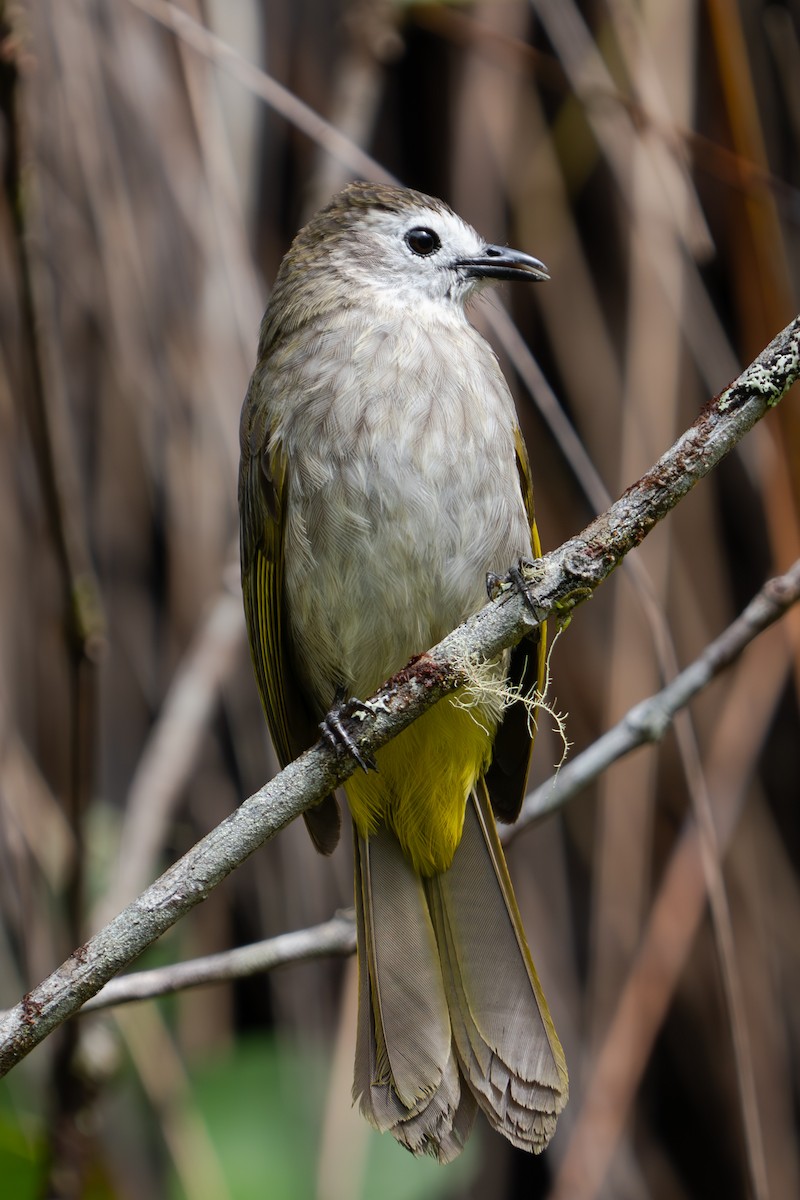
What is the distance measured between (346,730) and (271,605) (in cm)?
59

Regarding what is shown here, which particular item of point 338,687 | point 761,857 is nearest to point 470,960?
point 338,687

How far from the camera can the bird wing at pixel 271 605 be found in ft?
7.08

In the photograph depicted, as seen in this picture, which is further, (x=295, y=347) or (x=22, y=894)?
(x=22, y=894)

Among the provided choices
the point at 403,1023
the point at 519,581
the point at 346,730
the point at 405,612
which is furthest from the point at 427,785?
the point at 519,581

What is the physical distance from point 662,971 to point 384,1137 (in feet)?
2.18

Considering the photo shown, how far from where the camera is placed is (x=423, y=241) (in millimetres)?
2453

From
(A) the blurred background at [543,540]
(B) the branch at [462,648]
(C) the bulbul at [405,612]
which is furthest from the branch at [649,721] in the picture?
(A) the blurred background at [543,540]

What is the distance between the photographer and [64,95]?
279 cm

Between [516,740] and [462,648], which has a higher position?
[516,740]

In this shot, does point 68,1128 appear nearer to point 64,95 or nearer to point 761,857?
point 761,857

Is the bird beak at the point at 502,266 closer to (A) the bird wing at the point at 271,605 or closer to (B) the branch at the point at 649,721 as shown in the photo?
(A) the bird wing at the point at 271,605

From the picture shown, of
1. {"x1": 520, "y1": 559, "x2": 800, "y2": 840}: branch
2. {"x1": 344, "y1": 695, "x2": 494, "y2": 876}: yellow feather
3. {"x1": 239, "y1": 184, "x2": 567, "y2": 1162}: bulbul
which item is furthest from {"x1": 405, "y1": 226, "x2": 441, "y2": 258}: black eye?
{"x1": 520, "y1": 559, "x2": 800, "y2": 840}: branch

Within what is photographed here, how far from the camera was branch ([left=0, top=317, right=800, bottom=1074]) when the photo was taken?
1.28 metres

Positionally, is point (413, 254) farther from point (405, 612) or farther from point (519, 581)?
point (519, 581)
